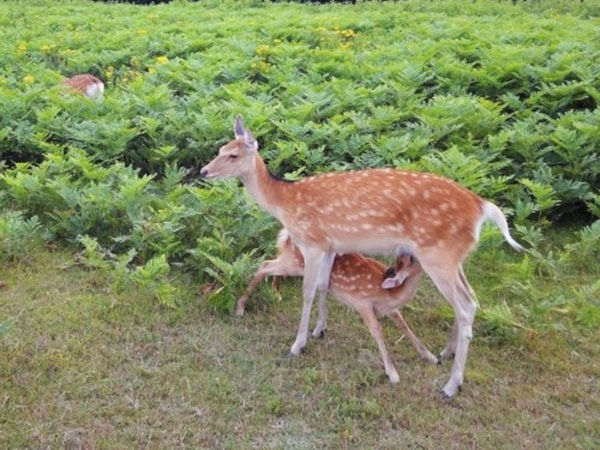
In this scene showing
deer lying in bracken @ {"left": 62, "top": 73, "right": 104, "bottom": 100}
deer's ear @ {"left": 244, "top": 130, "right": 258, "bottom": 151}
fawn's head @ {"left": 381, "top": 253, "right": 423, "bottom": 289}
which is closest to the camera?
fawn's head @ {"left": 381, "top": 253, "right": 423, "bottom": 289}

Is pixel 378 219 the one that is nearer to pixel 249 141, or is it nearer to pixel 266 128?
pixel 249 141

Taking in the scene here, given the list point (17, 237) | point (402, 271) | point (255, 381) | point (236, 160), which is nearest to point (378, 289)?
point (402, 271)

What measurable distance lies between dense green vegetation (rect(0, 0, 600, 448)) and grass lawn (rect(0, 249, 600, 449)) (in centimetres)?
2

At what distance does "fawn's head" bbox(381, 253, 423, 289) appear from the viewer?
5.16 meters

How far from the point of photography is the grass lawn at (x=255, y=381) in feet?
14.8

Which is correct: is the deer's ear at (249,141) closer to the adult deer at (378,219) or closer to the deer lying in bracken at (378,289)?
the adult deer at (378,219)

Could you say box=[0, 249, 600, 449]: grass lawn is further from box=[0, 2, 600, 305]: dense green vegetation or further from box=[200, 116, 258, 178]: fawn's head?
box=[200, 116, 258, 178]: fawn's head

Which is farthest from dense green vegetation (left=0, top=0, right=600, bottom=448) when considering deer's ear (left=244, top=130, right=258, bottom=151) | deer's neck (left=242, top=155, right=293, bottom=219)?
deer's ear (left=244, top=130, right=258, bottom=151)

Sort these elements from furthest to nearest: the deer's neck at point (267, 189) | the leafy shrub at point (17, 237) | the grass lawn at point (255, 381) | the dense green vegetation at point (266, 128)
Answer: the dense green vegetation at point (266, 128), the leafy shrub at point (17, 237), the deer's neck at point (267, 189), the grass lawn at point (255, 381)

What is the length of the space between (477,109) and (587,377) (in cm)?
414

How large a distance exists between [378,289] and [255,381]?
983 millimetres

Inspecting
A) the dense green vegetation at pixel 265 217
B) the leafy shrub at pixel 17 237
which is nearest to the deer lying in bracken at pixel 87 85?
the dense green vegetation at pixel 265 217

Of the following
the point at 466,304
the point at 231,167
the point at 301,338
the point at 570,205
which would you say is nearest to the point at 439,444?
the point at 466,304

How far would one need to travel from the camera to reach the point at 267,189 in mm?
5598
